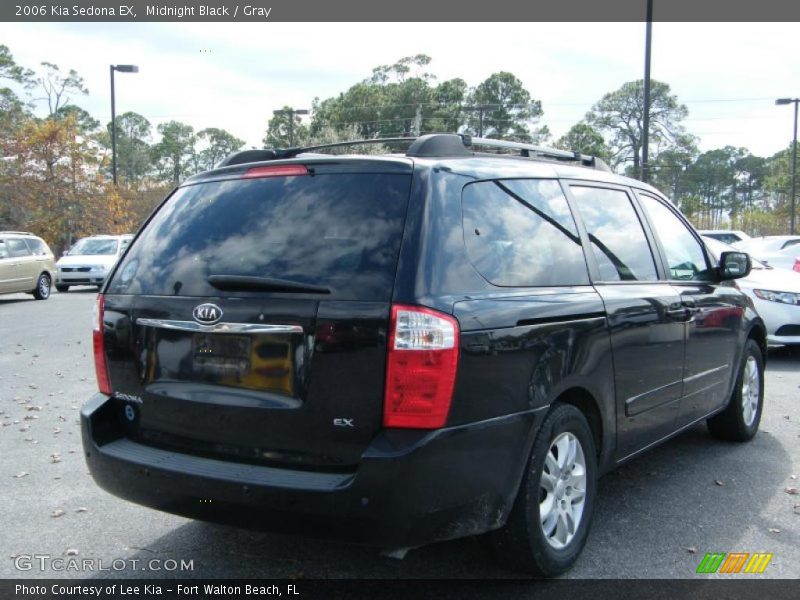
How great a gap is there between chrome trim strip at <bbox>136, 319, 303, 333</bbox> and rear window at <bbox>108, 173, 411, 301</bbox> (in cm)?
13

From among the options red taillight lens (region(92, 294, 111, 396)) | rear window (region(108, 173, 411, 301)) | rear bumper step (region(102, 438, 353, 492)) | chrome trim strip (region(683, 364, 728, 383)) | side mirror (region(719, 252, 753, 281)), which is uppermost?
rear window (region(108, 173, 411, 301))

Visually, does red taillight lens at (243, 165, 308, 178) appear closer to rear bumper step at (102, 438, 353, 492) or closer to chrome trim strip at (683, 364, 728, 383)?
rear bumper step at (102, 438, 353, 492)

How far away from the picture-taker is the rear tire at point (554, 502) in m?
3.04

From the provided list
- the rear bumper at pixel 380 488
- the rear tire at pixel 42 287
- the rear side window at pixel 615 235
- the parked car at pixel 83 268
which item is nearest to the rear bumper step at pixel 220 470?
the rear bumper at pixel 380 488

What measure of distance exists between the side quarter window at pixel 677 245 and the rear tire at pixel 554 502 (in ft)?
5.37

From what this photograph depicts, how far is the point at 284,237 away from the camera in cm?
298

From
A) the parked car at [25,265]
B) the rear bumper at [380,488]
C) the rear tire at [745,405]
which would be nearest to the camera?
the rear bumper at [380,488]

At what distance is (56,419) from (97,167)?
35.7 meters

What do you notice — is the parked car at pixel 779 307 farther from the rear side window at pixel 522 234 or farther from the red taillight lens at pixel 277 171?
the red taillight lens at pixel 277 171

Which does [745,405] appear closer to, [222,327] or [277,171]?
[277,171]

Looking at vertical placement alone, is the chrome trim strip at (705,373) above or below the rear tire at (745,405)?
above

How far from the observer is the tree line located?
118 ft

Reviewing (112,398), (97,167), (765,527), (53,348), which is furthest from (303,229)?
(97,167)

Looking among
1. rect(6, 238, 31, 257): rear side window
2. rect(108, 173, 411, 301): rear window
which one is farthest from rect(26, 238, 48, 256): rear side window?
rect(108, 173, 411, 301): rear window
